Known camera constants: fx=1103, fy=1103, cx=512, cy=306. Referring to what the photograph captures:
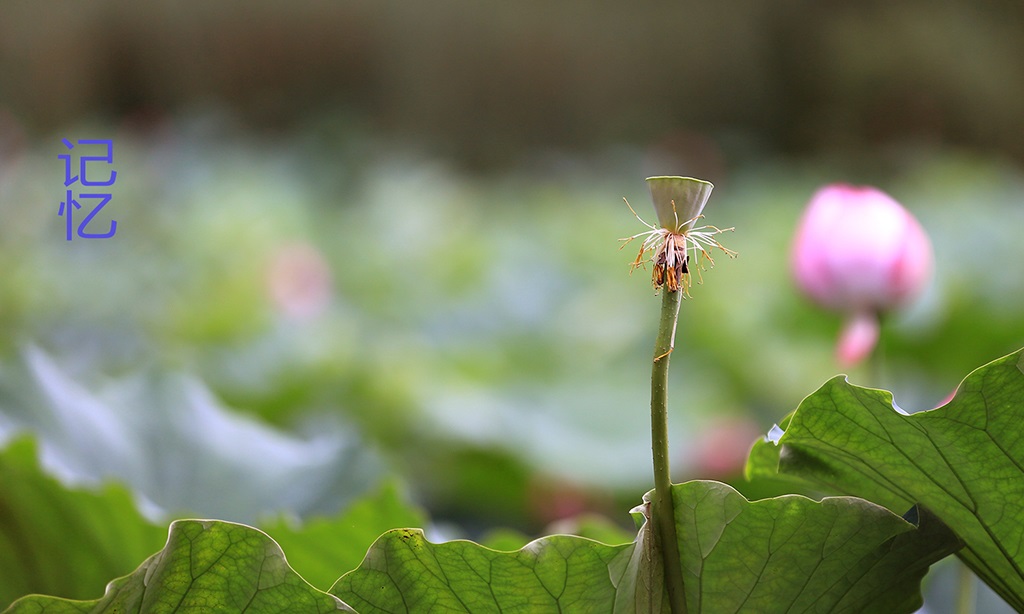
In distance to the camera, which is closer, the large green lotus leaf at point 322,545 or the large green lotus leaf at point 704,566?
the large green lotus leaf at point 704,566

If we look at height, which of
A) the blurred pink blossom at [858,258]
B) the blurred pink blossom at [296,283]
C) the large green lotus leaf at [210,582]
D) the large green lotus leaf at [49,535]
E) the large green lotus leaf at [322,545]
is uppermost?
the blurred pink blossom at [296,283]

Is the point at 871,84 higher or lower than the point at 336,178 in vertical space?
higher

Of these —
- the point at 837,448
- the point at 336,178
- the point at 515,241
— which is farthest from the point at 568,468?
the point at 336,178

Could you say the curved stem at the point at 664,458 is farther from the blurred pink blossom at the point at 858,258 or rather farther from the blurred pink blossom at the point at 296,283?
the blurred pink blossom at the point at 296,283

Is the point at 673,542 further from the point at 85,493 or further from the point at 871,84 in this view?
the point at 871,84

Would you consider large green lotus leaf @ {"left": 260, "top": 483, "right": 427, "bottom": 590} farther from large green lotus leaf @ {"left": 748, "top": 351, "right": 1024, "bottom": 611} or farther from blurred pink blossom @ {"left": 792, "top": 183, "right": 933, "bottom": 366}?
blurred pink blossom @ {"left": 792, "top": 183, "right": 933, "bottom": 366}

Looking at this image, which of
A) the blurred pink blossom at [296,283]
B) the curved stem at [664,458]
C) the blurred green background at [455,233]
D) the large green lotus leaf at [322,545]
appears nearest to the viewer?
the curved stem at [664,458]

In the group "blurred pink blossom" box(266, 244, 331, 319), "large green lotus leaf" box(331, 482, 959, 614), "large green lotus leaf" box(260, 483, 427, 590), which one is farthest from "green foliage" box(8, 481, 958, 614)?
"blurred pink blossom" box(266, 244, 331, 319)

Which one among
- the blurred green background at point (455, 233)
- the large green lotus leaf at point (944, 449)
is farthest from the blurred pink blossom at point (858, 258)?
the large green lotus leaf at point (944, 449)
